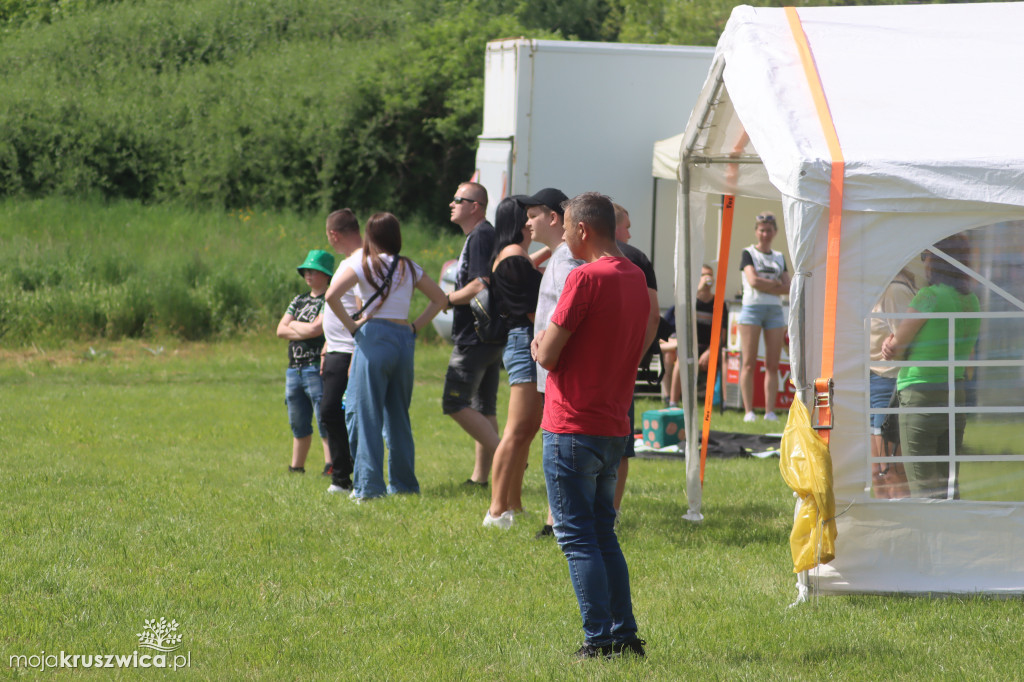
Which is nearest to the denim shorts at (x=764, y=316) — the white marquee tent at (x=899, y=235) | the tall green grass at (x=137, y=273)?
the white marquee tent at (x=899, y=235)

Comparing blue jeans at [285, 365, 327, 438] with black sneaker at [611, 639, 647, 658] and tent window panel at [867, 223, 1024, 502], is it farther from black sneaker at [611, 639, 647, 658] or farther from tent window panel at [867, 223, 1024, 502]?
tent window panel at [867, 223, 1024, 502]

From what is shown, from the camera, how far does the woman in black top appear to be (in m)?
6.00

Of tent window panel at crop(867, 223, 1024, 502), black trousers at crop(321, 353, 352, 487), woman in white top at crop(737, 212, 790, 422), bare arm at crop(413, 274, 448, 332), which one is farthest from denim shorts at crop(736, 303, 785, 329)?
tent window panel at crop(867, 223, 1024, 502)

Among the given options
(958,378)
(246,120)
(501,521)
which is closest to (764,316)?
(501,521)

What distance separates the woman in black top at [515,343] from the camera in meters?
6.00

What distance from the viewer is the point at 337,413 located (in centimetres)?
727

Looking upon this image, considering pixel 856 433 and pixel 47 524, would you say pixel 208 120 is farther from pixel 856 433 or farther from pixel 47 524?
pixel 856 433

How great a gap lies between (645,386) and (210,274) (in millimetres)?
7665

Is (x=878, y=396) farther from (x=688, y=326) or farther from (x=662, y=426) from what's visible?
(x=662, y=426)

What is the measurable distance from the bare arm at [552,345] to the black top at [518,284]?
6.39 ft

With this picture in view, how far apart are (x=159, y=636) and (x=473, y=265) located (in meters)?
3.20

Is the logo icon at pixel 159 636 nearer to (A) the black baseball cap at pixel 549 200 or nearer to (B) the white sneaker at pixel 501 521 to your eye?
(B) the white sneaker at pixel 501 521

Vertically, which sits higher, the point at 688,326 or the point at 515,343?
the point at 688,326

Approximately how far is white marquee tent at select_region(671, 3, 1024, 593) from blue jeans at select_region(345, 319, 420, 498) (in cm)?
268
